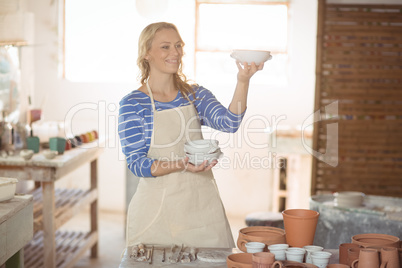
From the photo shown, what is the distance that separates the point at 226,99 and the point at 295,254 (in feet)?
15.0

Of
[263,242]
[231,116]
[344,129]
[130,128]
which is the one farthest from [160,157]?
[344,129]

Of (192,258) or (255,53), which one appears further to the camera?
(255,53)

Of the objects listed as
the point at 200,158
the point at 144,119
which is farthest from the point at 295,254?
the point at 144,119

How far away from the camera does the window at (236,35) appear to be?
643cm

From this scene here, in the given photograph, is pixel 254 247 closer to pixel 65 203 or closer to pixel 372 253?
pixel 372 253

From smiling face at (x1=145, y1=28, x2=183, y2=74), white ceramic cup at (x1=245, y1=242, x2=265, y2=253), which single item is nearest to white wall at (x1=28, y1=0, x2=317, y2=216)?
smiling face at (x1=145, y1=28, x2=183, y2=74)

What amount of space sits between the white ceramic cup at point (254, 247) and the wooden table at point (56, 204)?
2.27 metres

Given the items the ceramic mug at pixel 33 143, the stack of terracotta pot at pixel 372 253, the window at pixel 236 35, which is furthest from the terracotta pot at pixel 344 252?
the window at pixel 236 35

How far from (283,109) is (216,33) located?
119cm

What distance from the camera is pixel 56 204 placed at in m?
4.71

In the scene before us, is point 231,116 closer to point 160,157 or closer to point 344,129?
point 160,157

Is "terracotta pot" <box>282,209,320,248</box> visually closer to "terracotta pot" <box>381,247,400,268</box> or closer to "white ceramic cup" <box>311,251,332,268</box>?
"white ceramic cup" <box>311,251,332,268</box>

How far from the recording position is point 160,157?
2.79 meters

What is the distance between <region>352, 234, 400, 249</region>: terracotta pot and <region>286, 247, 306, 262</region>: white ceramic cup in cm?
24
